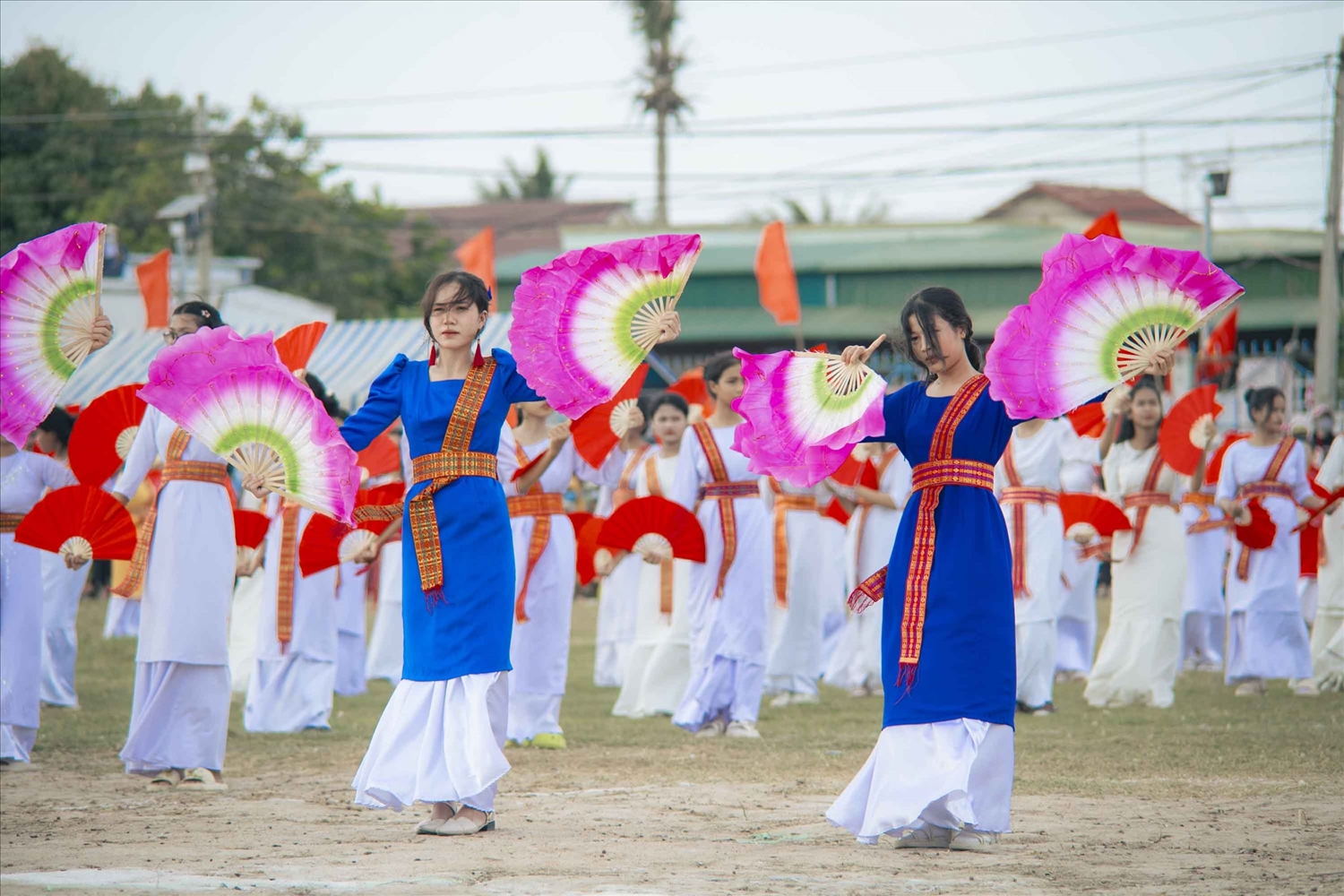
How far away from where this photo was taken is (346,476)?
5.64 metres

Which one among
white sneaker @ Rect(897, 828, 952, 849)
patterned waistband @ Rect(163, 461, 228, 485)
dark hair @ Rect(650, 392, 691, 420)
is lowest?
white sneaker @ Rect(897, 828, 952, 849)

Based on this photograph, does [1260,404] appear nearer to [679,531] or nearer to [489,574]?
[679,531]

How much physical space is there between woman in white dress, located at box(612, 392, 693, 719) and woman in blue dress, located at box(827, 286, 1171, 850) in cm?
441

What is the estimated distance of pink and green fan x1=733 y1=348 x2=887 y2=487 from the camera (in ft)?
17.7

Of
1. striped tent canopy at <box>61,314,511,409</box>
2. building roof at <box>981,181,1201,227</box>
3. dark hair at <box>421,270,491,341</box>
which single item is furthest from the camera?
building roof at <box>981,181,1201,227</box>

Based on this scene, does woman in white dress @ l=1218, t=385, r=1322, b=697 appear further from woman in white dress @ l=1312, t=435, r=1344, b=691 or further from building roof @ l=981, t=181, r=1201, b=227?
building roof @ l=981, t=181, r=1201, b=227

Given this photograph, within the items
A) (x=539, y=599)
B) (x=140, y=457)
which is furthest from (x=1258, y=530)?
(x=140, y=457)

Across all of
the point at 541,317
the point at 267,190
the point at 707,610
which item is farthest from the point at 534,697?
the point at 267,190

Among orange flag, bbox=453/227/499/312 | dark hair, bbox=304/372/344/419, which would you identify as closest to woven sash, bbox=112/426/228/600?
dark hair, bbox=304/372/344/419

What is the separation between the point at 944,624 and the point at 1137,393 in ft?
18.2

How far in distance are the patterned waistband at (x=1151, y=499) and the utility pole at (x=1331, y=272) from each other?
1165cm

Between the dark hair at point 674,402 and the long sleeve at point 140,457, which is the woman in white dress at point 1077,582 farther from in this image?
the long sleeve at point 140,457

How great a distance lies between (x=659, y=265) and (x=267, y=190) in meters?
30.1

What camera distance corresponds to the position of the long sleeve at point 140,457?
6984mm
